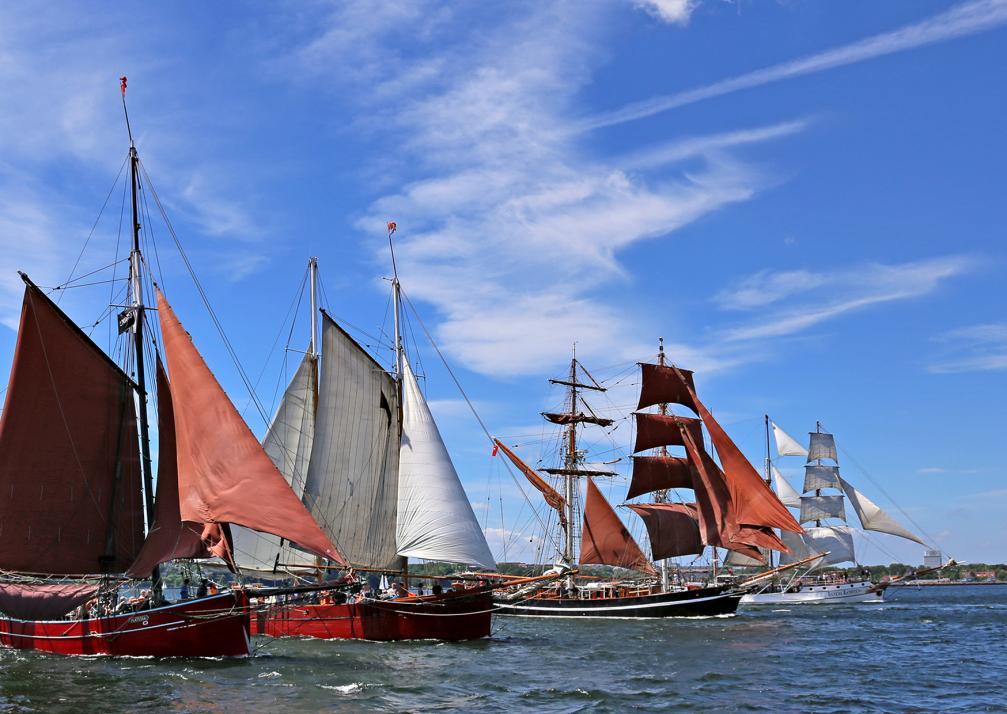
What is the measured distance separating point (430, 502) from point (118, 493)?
13.8 meters

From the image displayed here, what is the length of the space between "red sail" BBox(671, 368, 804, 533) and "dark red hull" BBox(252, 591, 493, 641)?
1100 inches

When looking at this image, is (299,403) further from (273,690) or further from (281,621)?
(273,690)

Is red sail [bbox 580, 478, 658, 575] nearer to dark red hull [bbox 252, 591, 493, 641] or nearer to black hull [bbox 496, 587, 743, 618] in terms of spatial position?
black hull [bbox 496, 587, 743, 618]

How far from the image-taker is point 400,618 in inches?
1713

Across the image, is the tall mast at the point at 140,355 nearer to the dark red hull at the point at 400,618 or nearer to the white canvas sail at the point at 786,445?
the dark red hull at the point at 400,618

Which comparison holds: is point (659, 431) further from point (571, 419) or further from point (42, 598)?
point (42, 598)

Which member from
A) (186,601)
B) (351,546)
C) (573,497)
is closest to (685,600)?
(573,497)

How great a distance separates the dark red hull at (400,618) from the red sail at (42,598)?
864 centimetres

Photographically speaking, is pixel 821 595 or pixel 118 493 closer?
pixel 118 493

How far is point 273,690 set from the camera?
2875cm

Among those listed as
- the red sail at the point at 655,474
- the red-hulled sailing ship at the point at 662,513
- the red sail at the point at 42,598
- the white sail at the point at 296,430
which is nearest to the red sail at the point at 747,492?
the red-hulled sailing ship at the point at 662,513

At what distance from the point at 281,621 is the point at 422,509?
9.10m

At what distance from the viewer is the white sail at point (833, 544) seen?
116 m

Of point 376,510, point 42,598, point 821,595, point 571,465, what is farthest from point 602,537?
point 42,598
